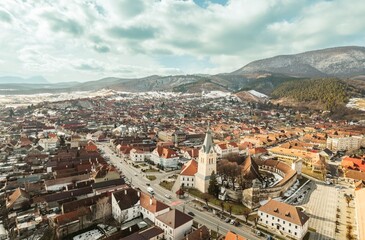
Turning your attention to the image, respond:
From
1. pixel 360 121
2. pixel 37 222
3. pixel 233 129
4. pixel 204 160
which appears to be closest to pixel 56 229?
pixel 37 222

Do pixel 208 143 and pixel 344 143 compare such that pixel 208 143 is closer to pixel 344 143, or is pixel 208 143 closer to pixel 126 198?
pixel 126 198

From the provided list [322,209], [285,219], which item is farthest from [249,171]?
[285,219]

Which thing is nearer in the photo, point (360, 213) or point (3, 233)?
point (3, 233)

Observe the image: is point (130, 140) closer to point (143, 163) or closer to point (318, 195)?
point (143, 163)

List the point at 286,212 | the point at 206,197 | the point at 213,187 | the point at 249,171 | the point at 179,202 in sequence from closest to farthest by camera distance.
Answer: the point at 286,212 → the point at 179,202 → the point at 206,197 → the point at 213,187 → the point at 249,171

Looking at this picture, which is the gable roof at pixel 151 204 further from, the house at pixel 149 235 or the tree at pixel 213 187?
the tree at pixel 213 187

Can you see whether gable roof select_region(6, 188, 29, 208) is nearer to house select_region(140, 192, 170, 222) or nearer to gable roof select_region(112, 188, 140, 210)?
gable roof select_region(112, 188, 140, 210)

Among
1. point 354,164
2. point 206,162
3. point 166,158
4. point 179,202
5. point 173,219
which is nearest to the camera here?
point 173,219

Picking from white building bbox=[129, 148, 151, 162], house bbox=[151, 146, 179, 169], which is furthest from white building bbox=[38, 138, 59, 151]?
house bbox=[151, 146, 179, 169]
